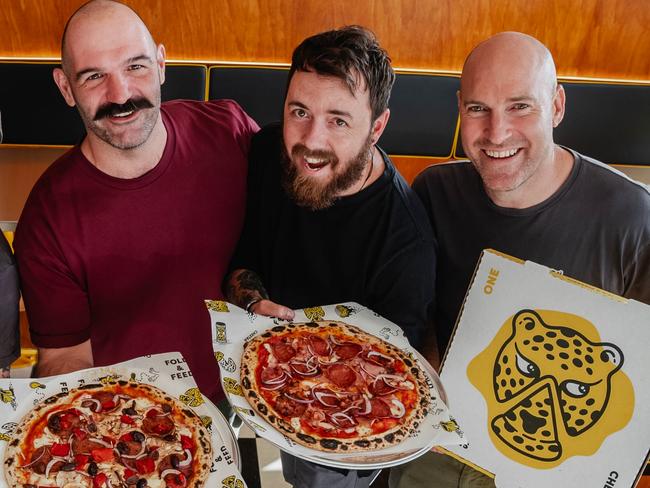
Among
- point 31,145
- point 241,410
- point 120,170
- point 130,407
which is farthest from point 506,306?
point 31,145

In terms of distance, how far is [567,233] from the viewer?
81.4 inches

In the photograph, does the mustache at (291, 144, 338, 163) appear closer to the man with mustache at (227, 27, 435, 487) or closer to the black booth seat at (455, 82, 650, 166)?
the man with mustache at (227, 27, 435, 487)

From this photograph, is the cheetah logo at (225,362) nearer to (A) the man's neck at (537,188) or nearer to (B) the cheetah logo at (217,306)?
(B) the cheetah logo at (217,306)

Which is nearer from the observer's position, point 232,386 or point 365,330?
point 232,386

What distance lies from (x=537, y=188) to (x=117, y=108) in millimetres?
1501

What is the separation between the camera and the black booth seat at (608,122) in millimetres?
4090

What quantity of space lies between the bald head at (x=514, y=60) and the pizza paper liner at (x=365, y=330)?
956 millimetres

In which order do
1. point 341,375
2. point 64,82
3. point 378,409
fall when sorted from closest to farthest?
point 378,409, point 341,375, point 64,82

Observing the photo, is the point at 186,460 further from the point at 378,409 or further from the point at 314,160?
the point at 314,160

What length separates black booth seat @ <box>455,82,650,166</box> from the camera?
4.09m

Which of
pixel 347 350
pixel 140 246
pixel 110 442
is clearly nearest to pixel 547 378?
pixel 347 350

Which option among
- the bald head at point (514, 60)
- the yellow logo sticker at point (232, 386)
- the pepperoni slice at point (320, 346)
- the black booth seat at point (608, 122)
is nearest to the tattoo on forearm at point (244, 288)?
the pepperoni slice at point (320, 346)

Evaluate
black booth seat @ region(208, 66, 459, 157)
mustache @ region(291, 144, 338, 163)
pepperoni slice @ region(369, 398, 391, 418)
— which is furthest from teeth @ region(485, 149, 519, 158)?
black booth seat @ region(208, 66, 459, 157)

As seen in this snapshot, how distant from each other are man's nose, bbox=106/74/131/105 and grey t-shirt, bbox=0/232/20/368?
578mm
